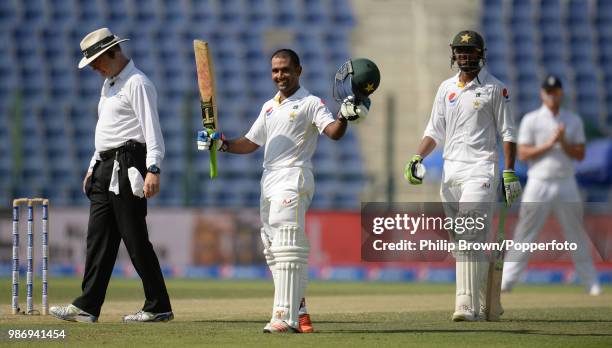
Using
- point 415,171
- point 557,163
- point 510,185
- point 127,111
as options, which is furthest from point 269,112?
point 557,163

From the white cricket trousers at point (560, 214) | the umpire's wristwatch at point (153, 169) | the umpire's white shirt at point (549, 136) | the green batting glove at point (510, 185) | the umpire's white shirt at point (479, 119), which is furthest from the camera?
the umpire's white shirt at point (549, 136)

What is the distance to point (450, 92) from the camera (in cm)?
830

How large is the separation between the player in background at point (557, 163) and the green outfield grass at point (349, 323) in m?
0.50

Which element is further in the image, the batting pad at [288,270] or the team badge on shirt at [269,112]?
the team badge on shirt at [269,112]

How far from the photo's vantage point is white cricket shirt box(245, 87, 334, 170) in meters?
7.31

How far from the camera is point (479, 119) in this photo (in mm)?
8164

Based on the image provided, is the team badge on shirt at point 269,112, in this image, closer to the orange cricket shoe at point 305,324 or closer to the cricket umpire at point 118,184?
the cricket umpire at point 118,184

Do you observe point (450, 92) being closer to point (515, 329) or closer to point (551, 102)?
point (515, 329)

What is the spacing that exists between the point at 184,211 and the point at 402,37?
760 cm

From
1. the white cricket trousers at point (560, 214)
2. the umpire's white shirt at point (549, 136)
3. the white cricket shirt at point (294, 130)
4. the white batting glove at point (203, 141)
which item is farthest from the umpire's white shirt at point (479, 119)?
the umpire's white shirt at point (549, 136)

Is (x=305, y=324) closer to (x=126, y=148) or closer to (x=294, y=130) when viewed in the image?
(x=294, y=130)

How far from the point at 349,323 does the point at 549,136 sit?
481 cm

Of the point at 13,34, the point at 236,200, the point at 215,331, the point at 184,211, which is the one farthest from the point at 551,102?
the point at 13,34

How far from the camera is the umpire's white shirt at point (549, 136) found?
40.1 ft
